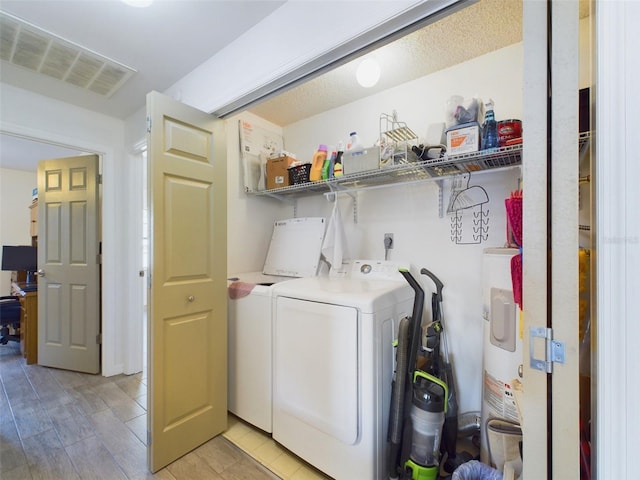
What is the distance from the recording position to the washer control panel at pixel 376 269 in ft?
6.15

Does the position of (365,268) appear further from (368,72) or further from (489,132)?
(368,72)

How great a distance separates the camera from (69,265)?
2809mm

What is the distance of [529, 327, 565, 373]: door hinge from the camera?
0.60m

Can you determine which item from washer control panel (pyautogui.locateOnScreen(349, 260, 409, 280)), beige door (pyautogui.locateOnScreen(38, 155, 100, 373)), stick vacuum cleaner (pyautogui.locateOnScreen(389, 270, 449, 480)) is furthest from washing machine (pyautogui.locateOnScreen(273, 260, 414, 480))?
beige door (pyautogui.locateOnScreen(38, 155, 100, 373))

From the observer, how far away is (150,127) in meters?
1.52

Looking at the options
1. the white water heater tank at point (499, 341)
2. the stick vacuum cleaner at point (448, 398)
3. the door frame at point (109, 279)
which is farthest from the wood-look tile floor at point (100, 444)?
the white water heater tank at point (499, 341)

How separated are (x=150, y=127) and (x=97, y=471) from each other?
189 cm

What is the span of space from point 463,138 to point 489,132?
0.39ft

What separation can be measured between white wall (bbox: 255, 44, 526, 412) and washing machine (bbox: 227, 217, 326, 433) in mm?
381

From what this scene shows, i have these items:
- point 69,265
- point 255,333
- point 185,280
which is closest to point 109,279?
point 69,265

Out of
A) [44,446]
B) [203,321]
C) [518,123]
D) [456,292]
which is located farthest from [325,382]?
[44,446]

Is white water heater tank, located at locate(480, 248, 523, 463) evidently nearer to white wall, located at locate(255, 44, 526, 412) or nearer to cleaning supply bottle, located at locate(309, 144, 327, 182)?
white wall, located at locate(255, 44, 526, 412)

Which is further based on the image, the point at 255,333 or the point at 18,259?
the point at 18,259

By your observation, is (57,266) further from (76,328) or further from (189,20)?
(189,20)
